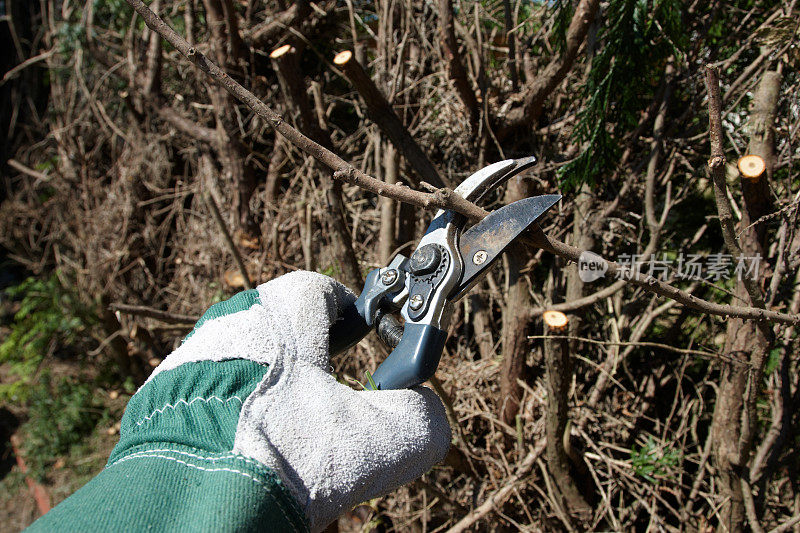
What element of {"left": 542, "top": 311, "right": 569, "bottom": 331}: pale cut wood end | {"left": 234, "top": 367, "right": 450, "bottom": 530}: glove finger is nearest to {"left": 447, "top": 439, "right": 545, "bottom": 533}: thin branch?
{"left": 542, "top": 311, "right": 569, "bottom": 331}: pale cut wood end

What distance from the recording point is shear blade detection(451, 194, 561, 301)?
1.33 m

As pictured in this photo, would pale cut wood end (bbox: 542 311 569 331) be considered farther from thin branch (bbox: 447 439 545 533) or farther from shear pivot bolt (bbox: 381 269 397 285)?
shear pivot bolt (bbox: 381 269 397 285)

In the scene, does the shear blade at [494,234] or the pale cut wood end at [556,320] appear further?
the pale cut wood end at [556,320]

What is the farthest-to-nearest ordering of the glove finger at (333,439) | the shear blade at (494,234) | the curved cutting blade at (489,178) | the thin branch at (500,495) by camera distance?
1. the thin branch at (500,495)
2. the curved cutting blade at (489,178)
3. the shear blade at (494,234)
4. the glove finger at (333,439)

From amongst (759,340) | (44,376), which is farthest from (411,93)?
(44,376)

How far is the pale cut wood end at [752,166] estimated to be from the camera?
181 centimetres

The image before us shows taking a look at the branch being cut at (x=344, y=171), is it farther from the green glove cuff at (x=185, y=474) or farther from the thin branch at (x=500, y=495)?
the thin branch at (x=500, y=495)

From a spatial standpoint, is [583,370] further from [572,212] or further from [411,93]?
[411,93]

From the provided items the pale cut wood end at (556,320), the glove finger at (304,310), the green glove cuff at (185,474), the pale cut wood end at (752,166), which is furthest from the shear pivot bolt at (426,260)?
the pale cut wood end at (752,166)

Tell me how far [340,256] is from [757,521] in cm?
209

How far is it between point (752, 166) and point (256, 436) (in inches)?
71.3

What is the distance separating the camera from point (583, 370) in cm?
283

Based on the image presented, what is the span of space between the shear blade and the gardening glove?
329 millimetres

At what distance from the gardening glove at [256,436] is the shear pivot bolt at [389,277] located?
0.26 meters
